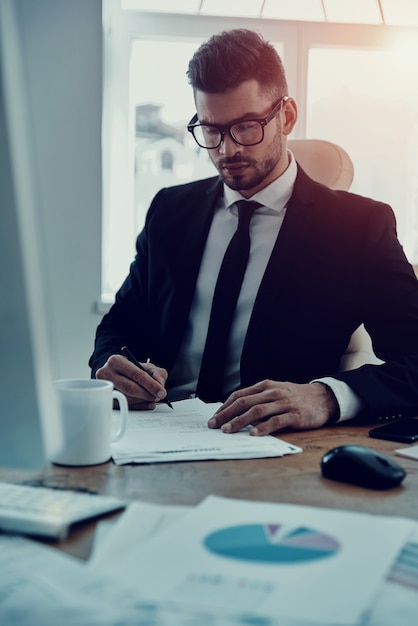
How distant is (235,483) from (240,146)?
1.07m

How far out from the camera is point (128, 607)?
1.62 ft

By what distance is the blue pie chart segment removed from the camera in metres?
0.57

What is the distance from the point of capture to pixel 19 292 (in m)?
0.56

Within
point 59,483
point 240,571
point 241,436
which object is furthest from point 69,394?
point 240,571

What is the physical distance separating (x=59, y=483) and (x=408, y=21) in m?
3.09

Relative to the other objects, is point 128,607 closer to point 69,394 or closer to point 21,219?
point 21,219

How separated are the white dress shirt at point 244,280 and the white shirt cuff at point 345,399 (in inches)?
18.1

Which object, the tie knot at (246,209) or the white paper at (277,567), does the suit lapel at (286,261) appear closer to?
the tie knot at (246,209)

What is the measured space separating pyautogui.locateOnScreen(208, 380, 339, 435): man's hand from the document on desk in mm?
20

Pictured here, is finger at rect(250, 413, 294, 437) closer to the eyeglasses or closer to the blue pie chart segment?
the blue pie chart segment

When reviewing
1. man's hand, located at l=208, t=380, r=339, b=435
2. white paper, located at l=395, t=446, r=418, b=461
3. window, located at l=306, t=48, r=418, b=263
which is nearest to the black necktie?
man's hand, located at l=208, t=380, r=339, b=435

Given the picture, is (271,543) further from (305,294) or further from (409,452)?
(305,294)

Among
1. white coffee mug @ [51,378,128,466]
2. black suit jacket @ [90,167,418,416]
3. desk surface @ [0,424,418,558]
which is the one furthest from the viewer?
black suit jacket @ [90,167,418,416]

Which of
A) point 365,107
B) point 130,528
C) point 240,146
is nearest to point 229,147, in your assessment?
point 240,146
